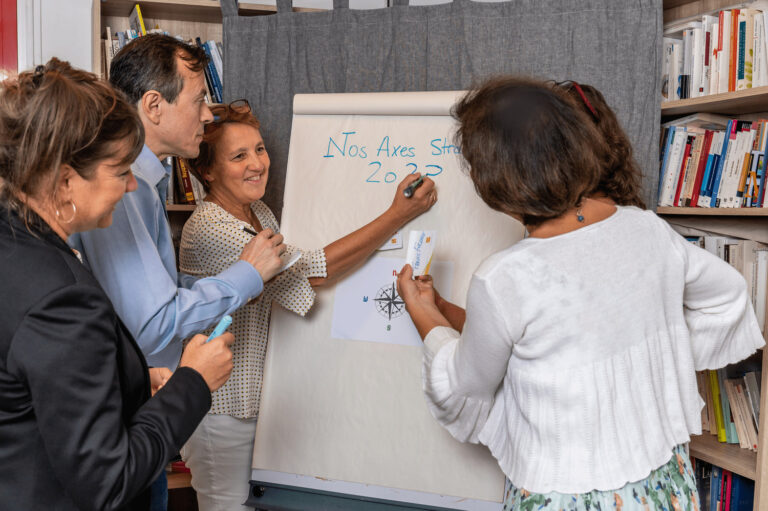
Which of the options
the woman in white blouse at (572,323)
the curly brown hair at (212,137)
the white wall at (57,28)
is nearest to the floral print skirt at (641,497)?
the woman in white blouse at (572,323)

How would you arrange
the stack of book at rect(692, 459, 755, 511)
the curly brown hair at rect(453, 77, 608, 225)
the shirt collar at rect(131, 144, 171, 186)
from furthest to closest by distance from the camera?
the stack of book at rect(692, 459, 755, 511)
the shirt collar at rect(131, 144, 171, 186)
the curly brown hair at rect(453, 77, 608, 225)

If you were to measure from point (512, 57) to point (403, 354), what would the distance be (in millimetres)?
971

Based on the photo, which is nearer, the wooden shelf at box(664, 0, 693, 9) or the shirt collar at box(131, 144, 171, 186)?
the shirt collar at box(131, 144, 171, 186)

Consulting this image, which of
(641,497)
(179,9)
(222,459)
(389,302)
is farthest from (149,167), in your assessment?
(179,9)

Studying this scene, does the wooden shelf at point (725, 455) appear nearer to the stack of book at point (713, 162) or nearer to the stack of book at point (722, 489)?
the stack of book at point (722, 489)

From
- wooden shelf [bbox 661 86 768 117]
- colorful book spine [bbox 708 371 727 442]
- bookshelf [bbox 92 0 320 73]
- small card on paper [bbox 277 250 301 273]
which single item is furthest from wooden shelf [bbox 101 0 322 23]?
colorful book spine [bbox 708 371 727 442]

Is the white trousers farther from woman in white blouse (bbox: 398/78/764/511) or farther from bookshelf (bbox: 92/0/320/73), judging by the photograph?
bookshelf (bbox: 92/0/320/73)

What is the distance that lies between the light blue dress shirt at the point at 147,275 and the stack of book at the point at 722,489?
153 cm

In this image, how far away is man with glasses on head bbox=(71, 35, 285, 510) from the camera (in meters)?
1.31

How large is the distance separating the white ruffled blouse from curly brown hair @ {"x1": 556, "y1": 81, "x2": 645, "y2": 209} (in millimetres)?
213

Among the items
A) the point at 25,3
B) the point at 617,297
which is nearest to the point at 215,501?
the point at 617,297

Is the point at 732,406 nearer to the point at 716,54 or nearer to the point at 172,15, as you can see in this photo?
the point at 716,54

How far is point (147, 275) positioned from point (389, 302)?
636 mm

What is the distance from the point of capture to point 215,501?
6.00 ft
